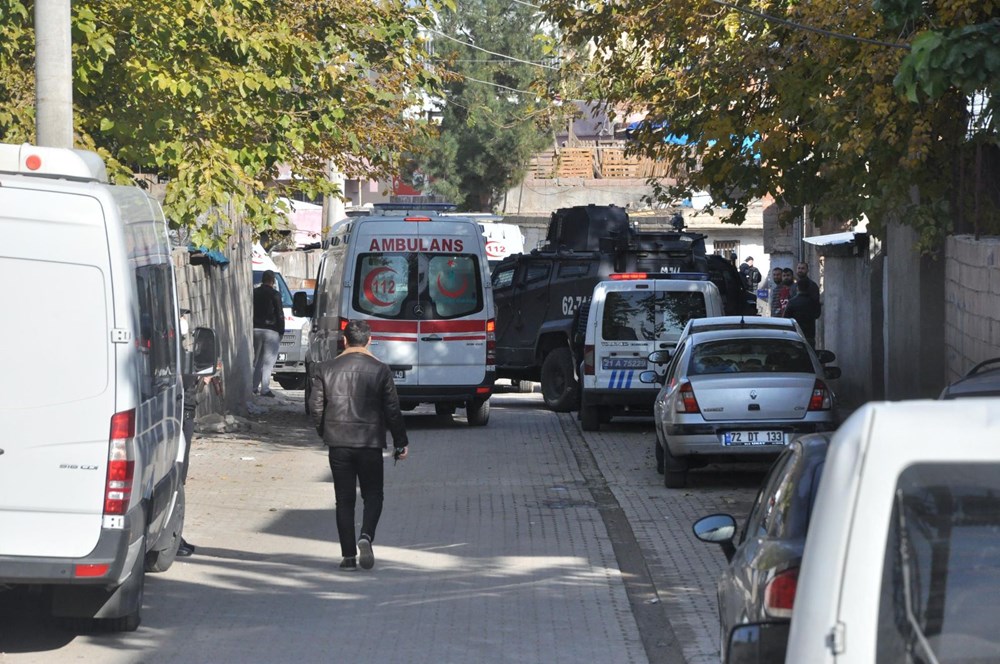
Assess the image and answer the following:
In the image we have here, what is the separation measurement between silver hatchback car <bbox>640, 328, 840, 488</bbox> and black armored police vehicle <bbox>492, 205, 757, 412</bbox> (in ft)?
26.1

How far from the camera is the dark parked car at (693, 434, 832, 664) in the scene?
4031 mm

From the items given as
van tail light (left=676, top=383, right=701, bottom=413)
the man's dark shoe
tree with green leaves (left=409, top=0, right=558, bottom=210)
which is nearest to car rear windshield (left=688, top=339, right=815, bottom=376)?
van tail light (left=676, top=383, right=701, bottom=413)

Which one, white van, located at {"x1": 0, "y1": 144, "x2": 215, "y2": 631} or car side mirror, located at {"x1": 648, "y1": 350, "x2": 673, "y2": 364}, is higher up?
white van, located at {"x1": 0, "y1": 144, "x2": 215, "y2": 631}

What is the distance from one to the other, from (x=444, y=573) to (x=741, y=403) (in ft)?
14.7

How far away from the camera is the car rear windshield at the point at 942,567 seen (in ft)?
9.73

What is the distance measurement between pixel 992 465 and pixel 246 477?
490 inches

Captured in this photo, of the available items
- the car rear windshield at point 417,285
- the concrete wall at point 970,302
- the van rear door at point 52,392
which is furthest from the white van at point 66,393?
the car rear windshield at point 417,285

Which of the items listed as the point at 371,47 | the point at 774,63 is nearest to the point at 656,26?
the point at 774,63

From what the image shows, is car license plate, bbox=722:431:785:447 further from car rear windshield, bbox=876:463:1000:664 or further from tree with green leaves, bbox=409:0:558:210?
A: tree with green leaves, bbox=409:0:558:210

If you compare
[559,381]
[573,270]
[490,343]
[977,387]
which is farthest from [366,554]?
[573,270]

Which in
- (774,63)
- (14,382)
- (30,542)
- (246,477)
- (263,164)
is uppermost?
(774,63)

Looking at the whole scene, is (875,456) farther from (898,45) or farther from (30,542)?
(898,45)

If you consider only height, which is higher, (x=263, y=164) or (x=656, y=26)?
(x=656, y=26)

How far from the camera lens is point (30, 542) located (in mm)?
6652
